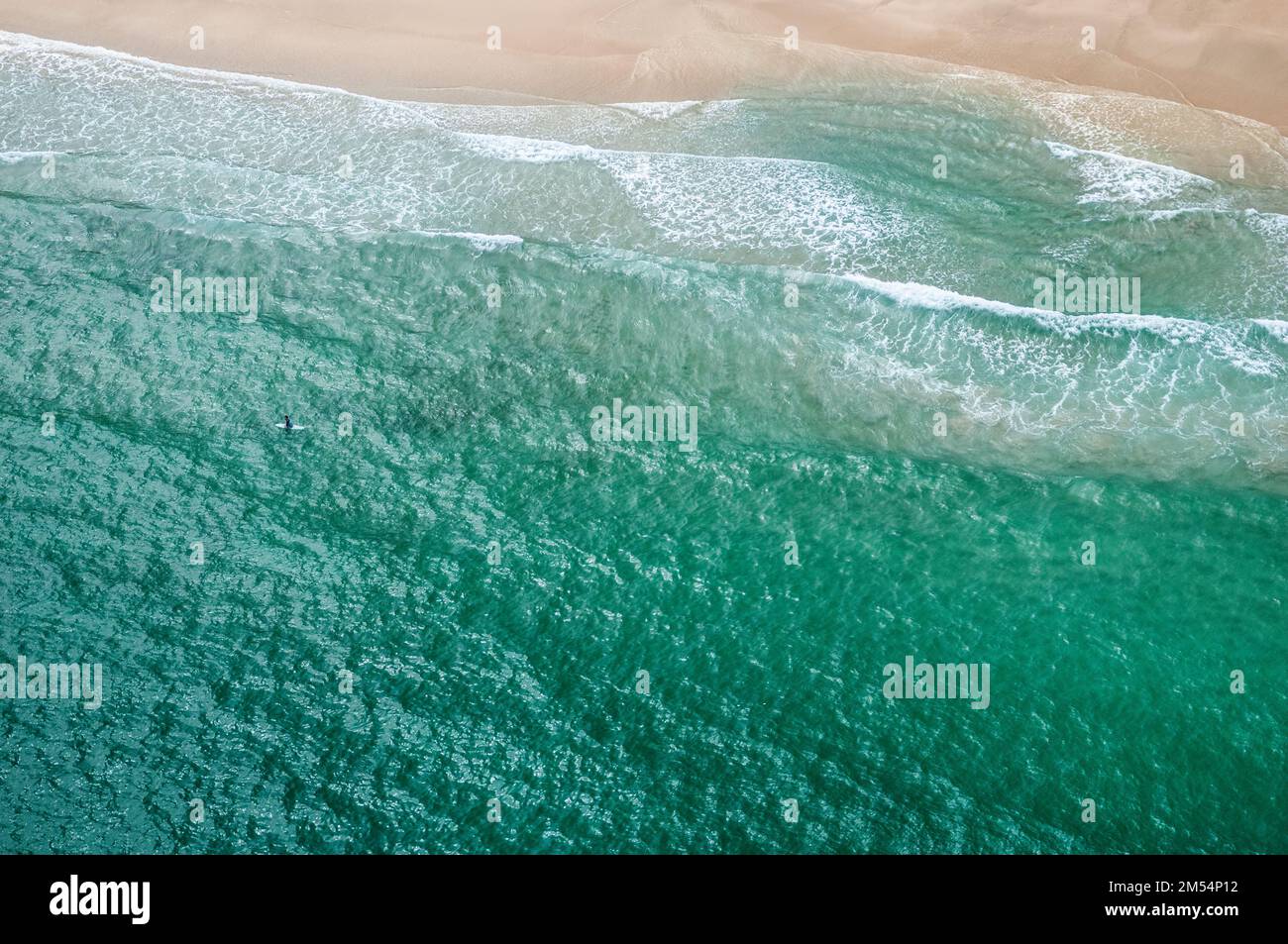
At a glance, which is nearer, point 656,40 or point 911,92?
point 911,92

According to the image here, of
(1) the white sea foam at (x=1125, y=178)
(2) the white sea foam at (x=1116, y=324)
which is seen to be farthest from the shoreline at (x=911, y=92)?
(2) the white sea foam at (x=1116, y=324)

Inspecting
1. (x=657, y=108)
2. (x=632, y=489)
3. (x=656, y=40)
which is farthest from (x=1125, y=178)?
(x=632, y=489)

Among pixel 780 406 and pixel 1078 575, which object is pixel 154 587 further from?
pixel 1078 575

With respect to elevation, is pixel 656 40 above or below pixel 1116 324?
above

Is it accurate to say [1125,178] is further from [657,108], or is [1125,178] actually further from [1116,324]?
[657,108]

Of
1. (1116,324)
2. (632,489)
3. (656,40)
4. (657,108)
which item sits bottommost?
Result: (632,489)

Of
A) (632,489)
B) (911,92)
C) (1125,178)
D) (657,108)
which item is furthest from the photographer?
(911,92)

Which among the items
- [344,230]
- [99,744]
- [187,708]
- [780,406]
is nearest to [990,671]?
[780,406]

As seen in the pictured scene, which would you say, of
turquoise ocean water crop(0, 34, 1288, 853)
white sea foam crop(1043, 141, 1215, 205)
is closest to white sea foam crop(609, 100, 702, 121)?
turquoise ocean water crop(0, 34, 1288, 853)
